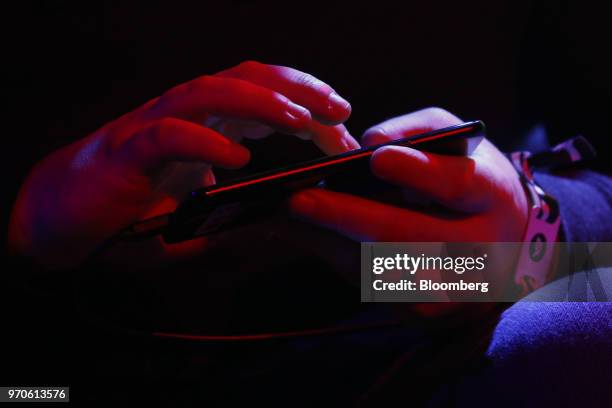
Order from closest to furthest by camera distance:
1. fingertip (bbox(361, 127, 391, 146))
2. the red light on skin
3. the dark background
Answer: the red light on skin → fingertip (bbox(361, 127, 391, 146)) → the dark background

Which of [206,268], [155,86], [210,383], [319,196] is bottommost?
[210,383]

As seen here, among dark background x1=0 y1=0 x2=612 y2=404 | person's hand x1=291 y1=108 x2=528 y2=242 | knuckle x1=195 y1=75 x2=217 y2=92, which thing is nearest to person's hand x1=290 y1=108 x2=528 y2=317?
person's hand x1=291 y1=108 x2=528 y2=242

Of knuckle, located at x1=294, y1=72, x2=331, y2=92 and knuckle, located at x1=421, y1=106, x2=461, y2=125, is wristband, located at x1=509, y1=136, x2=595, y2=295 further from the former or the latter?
knuckle, located at x1=294, y1=72, x2=331, y2=92

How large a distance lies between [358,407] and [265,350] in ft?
0.61

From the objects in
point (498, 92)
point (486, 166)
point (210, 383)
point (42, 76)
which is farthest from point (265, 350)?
point (498, 92)

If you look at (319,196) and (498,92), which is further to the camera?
(498,92)

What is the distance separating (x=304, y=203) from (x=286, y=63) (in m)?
0.40

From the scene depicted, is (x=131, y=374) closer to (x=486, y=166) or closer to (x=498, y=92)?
(x=486, y=166)

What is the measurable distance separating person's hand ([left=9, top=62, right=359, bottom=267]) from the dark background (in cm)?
12

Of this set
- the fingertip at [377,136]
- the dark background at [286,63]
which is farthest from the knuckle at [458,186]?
the dark background at [286,63]

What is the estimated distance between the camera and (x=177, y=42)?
0.73 metres

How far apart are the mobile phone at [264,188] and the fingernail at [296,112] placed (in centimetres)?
5

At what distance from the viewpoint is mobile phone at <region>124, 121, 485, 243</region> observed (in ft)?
1.24

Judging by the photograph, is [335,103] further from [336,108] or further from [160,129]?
[160,129]
